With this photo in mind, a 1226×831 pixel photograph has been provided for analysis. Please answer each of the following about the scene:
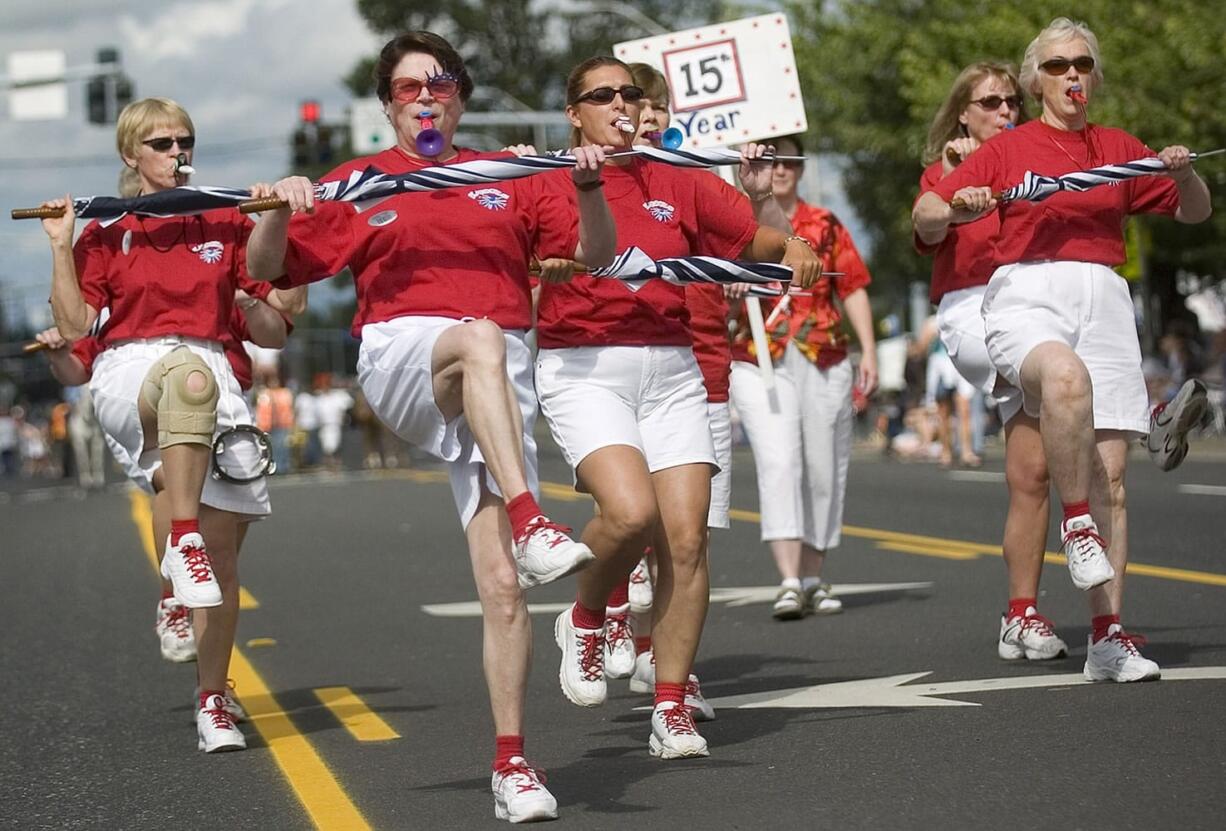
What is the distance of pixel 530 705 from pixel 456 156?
2348 millimetres

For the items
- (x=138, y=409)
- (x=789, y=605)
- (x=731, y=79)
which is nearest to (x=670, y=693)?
(x=138, y=409)

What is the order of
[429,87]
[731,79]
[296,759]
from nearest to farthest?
[429,87], [296,759], [731,79]

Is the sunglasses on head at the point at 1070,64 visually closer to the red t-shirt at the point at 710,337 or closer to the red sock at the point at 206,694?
the red t-shirt at the point at 710,337

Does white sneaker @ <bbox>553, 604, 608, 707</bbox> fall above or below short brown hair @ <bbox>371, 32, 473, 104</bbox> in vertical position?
below

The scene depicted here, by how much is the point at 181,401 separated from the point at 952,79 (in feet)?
98.0

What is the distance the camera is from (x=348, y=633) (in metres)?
10.2

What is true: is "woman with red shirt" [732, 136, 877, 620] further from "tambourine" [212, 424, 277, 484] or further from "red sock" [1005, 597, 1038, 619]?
"tambourine" [212, 424, 277, 484]

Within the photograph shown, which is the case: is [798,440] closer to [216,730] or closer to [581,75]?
[216,730]

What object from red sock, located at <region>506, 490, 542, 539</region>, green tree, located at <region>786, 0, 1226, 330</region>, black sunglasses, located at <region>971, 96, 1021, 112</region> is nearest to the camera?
red sock, located at <region>506, 490, 542, 539</region>

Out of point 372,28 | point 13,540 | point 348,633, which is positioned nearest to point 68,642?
point 348,633

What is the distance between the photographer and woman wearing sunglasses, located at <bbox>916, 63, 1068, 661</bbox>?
7648 millimetres

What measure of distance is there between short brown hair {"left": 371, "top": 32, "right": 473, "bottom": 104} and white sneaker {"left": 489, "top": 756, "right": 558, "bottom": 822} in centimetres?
185

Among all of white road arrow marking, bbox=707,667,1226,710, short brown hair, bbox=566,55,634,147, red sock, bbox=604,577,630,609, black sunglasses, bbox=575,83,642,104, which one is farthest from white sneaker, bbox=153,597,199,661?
black sunglasses, bbox=575,83,642,104

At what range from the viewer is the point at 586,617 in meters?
6.08
